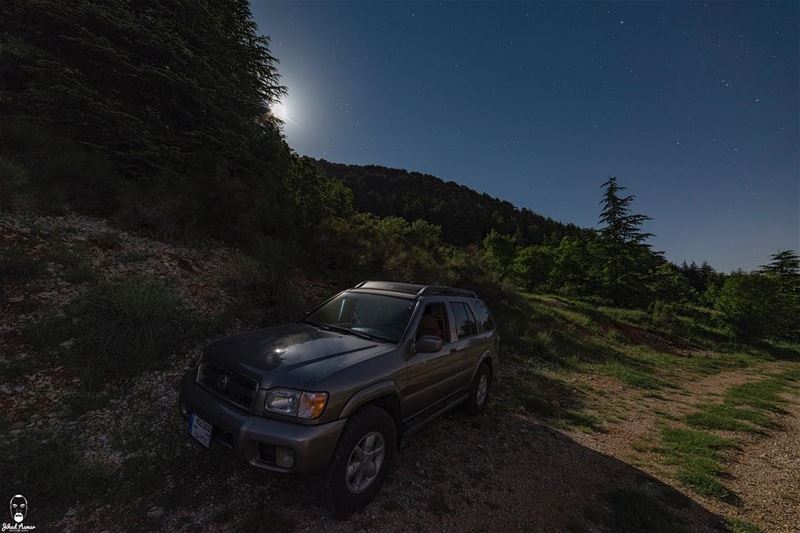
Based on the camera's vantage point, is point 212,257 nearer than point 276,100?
Yes

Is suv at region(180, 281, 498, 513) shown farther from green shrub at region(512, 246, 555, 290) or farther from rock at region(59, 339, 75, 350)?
green shrub at region(512, 246, 555, 290)

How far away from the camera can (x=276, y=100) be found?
12.5 meters

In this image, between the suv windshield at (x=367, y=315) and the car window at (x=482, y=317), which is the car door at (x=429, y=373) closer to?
the suv windshield at (x=367, y=315)

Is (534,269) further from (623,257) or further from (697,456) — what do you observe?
(697,456)

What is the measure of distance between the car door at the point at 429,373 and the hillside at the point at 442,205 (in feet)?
180

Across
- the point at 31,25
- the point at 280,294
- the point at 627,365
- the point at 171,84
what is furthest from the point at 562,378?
the point at 31,25

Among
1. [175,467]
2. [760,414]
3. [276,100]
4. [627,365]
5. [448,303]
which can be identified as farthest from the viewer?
[276,100]

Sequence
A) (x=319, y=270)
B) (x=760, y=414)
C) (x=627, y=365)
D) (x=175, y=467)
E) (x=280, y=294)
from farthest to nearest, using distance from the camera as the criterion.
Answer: (x=627, y=365), (x=319, y=270), (x=760, y=414), (x=280, y=294), (x=175, y=467)

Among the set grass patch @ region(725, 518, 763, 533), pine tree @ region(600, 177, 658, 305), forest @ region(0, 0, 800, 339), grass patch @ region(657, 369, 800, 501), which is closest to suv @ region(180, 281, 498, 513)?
grass patch @ region(725, 518, 763, 533)

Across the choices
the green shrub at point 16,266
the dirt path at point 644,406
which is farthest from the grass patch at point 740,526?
the green shrub at point 16,266

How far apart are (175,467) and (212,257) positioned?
5124mm

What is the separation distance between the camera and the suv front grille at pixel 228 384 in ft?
8.71

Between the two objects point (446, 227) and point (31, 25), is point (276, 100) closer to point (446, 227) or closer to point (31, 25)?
point (31, 25)

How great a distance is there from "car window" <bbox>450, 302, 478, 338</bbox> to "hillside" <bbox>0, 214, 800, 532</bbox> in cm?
135
